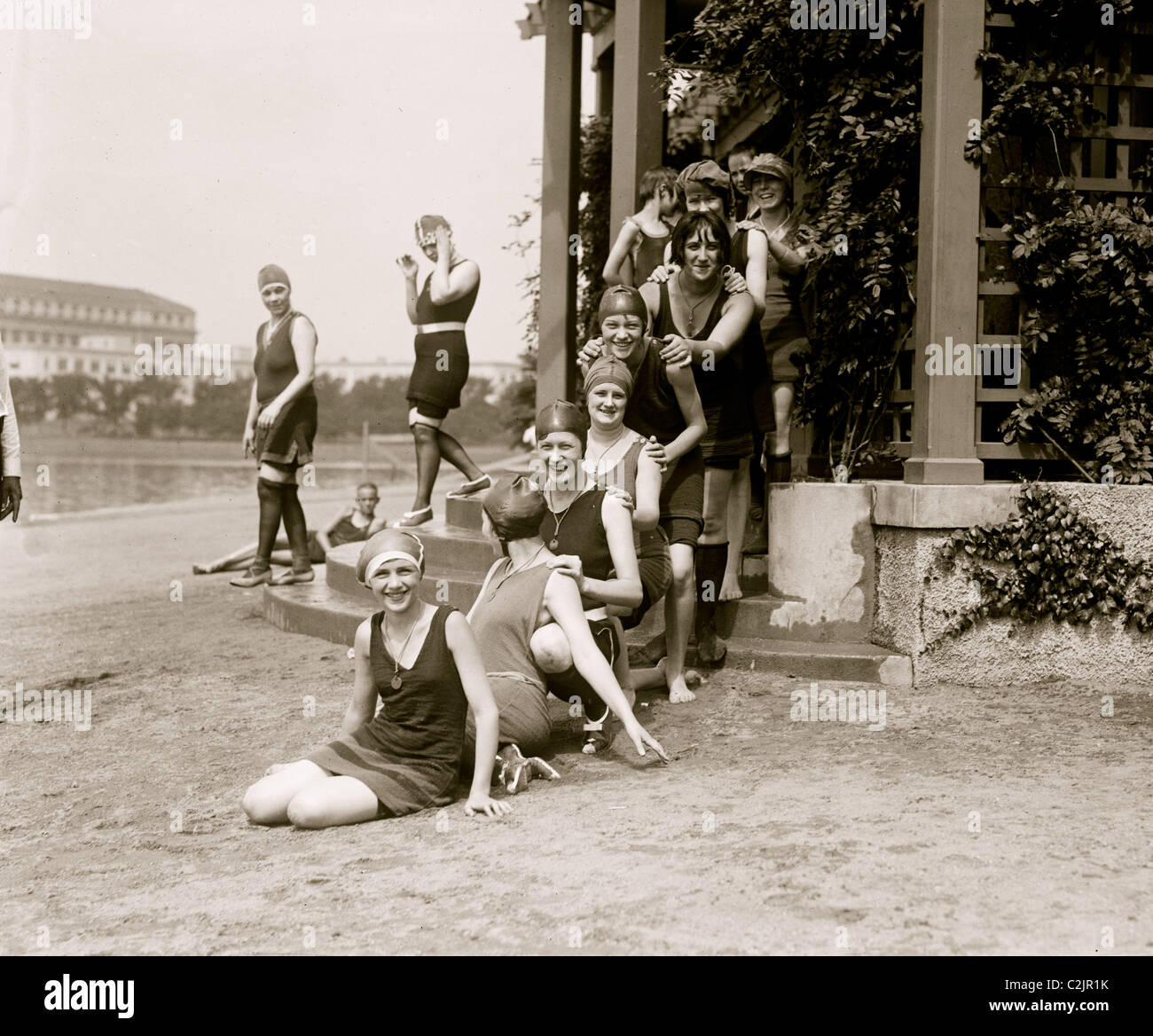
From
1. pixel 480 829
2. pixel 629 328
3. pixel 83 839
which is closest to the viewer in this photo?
pixel 480 829

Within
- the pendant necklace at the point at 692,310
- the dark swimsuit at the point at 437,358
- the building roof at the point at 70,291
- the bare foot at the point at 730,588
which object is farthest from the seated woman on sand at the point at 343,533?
the building roof at the point at 70,291

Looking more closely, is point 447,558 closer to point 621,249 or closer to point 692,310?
point 621,249

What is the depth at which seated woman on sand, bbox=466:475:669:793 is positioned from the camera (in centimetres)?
435

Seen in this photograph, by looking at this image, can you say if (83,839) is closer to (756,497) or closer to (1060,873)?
(1060,873)

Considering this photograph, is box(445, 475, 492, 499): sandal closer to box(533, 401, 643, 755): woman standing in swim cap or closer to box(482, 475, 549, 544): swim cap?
box(533, 401, 643, 755): woman standing in swim cap

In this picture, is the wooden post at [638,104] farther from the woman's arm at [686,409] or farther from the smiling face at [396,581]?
the smiling face at [396,581]

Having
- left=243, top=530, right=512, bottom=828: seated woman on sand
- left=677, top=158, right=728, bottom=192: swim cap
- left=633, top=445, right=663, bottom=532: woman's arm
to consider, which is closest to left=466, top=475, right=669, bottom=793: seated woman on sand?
left=243, top=530, right=512, bottom=828: seated woman on sand

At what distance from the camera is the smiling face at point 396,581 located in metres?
3.98

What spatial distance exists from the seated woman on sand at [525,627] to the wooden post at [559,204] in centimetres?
391

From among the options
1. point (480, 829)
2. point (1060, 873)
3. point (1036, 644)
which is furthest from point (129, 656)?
point (1060, 873)

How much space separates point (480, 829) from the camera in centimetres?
377

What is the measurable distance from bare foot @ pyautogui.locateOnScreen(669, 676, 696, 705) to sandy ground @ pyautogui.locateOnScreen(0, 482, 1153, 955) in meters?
0.04

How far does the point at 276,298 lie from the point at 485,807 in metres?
4.81

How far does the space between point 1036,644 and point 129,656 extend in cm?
452
